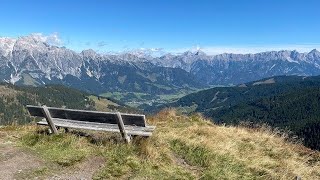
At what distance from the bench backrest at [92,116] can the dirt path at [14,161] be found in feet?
6.81

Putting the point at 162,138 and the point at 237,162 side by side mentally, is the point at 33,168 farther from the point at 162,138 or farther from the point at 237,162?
the point at 237,162

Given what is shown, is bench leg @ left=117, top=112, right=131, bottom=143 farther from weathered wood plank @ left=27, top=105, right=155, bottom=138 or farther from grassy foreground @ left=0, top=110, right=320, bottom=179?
grassy foreground @ left=0, top=110, right=320, bottom=179

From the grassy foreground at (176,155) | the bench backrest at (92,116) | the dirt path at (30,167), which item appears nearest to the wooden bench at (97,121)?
the bench backrest at (92,116)

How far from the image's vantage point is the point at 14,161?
1270cm

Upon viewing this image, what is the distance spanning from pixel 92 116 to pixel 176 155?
12.1 ft

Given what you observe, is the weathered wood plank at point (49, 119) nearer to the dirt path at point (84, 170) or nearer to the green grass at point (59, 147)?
the green grass at point (59, 147)

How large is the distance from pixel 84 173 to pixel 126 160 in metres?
1.59

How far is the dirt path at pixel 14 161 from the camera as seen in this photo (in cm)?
1157

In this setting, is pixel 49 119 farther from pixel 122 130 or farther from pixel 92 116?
pixel 122 130

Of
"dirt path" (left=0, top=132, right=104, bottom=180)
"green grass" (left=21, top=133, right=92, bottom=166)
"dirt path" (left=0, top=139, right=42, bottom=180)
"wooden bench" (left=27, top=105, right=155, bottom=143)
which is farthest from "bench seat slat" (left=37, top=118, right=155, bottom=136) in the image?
"dirt path" (left=0, top=139, right=42, bottom=180)

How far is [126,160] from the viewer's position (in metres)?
12.9

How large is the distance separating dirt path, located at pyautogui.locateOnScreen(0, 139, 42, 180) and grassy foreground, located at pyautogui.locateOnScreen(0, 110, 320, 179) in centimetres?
42

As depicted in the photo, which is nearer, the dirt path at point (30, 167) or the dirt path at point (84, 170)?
the dirt path at point (30, 167)

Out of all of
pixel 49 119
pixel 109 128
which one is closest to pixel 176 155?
pixel 109 128
